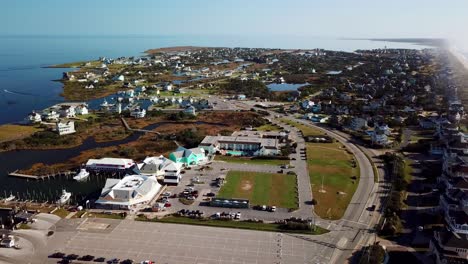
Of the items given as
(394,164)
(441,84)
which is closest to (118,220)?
(394,164)

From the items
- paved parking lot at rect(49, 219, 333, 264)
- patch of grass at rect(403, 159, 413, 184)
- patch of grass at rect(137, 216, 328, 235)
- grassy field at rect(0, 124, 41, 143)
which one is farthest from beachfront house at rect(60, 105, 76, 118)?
patch of grass at rect(403, 159, 413, 184)

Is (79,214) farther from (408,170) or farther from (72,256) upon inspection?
(408,170)

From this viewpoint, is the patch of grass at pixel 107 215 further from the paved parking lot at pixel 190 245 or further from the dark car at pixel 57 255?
the dark car at pixel 57 255

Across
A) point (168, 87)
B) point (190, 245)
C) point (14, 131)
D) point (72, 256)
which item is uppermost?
point (168, 87)

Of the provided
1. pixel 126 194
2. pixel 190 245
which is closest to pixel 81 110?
pixel 126 194

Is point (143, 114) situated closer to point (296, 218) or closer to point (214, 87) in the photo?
point (214, 87)

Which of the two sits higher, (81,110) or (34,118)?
(81,110)

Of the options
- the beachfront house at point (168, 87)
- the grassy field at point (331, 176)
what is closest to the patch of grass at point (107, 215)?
the grassy field at point (331, 176)
